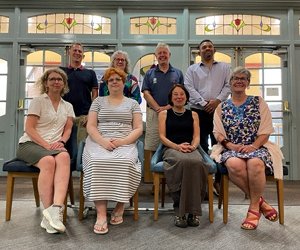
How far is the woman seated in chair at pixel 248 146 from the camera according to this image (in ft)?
6.51

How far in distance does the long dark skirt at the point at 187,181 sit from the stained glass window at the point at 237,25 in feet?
9.40

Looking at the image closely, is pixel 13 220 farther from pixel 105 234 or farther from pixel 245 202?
pixel 245 202

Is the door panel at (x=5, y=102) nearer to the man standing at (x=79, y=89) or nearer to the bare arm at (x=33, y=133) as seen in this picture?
the man standing at (x=79, y=89)

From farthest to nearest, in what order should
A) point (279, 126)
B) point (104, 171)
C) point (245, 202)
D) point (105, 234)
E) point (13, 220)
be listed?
point (279, 126), point (245, 202), point (13, 220), point (104, 171), point (105, 234)

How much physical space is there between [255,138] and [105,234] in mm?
1320

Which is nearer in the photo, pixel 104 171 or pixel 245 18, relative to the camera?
pixel 104 171

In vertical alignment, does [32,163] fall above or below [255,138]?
below

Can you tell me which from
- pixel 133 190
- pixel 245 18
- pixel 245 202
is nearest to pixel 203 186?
pixel 133 190

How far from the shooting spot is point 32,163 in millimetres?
2018

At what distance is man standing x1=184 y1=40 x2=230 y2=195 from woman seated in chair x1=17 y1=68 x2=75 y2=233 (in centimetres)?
123

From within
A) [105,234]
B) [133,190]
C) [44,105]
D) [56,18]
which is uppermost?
[56,18]

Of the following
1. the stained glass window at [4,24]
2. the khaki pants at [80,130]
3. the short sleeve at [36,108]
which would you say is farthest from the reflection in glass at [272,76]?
the stained glass window at [4,24]

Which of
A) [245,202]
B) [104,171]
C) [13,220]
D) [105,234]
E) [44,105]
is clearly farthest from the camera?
[245,202]

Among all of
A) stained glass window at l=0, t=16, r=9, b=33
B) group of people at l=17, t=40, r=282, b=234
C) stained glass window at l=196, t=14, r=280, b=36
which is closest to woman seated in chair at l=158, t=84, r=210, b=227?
group of people at l=17, t=40, r=282, b=234
